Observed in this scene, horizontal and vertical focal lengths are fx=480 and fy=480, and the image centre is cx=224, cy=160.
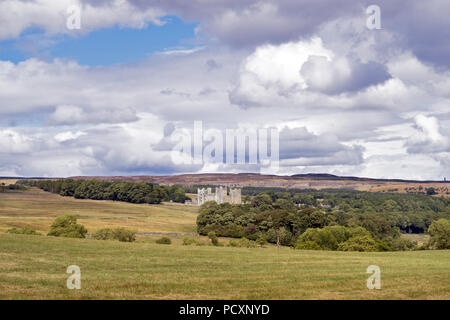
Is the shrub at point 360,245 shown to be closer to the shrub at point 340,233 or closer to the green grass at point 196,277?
the shrub at point 340,233

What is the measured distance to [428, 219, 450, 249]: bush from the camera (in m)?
94.7

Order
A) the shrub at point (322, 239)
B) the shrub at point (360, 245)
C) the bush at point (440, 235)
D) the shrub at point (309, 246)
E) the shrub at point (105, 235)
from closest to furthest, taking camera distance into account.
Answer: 1. the shrub at point (360, 245)
2. the shrub at point (105, 235)
3. the shrub at point (309, 246)
4. the shrub at point (322, 239)
5. the bush at point (440, 235)

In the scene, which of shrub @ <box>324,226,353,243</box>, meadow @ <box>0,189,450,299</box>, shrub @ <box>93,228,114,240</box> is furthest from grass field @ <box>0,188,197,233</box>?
meadow @ <box>0,189,450,299</box>

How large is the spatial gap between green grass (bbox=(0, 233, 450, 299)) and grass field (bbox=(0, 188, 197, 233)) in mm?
68103

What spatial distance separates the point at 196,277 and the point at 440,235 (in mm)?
82740

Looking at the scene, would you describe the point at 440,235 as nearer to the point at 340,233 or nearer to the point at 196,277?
the point at 340,233

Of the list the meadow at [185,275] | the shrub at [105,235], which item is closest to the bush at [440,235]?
the shrub at [105,235]

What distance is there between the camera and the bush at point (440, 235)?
94.7m

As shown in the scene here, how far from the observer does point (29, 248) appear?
39.8m

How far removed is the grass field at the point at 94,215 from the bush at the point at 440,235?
61832 millimetres

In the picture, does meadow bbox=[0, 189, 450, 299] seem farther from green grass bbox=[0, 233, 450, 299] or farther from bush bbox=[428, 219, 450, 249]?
bush bbox=[428, 219, 450, 249]

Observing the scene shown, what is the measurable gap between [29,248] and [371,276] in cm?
2744
